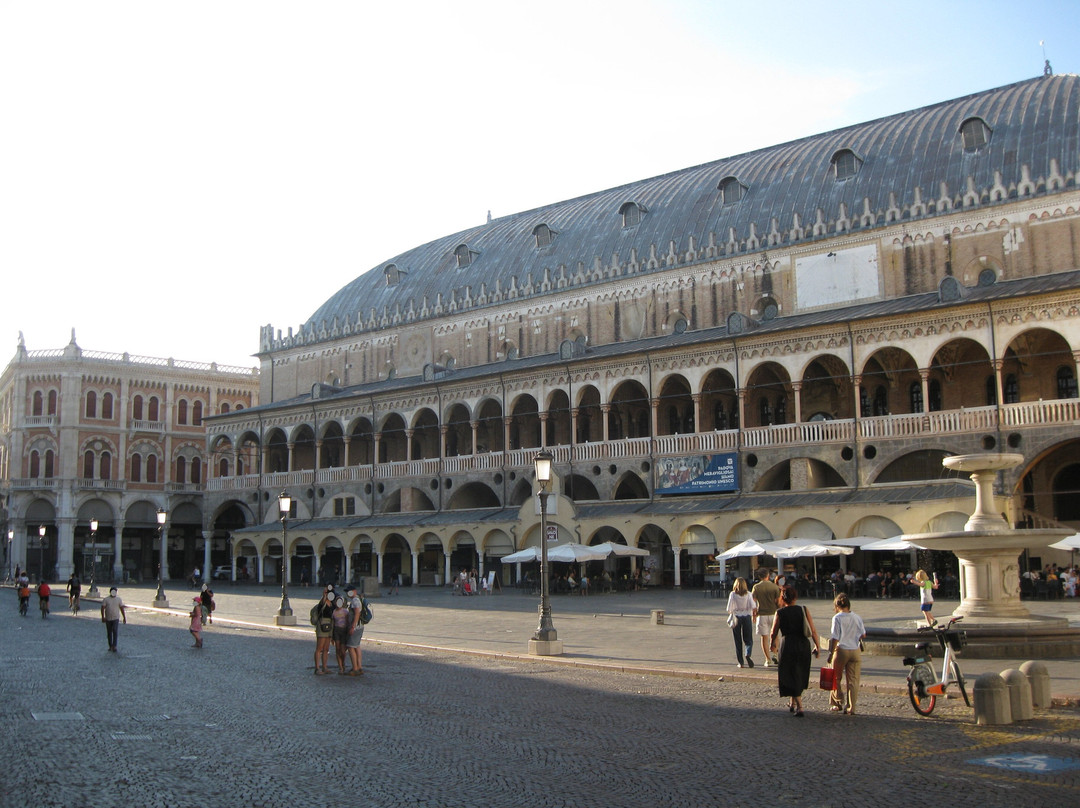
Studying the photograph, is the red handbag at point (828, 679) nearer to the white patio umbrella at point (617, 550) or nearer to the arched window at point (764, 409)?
the white patio umbrella at point (617, 550)

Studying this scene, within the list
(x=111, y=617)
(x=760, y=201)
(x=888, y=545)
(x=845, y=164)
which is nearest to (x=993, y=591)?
(x=888, y=545)

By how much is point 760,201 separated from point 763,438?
13632mm

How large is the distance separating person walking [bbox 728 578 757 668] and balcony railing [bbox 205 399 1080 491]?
74.0 feet

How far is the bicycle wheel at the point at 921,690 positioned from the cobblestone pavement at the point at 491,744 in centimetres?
34

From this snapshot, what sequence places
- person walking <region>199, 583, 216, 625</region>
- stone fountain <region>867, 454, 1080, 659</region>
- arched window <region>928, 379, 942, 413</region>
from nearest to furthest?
stone fountain <region>867, 454, 1080, 659</region> → person walking <region>199, 583, 216, 625</region> → arched window <region>928, 379, 942, 413</region>

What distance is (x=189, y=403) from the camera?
280 ft

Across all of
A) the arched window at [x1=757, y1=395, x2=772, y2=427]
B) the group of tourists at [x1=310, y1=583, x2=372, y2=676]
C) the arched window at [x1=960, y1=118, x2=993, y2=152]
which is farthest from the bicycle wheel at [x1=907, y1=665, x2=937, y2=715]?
the arched window at [x1=960, y1=118, x2=993, y2=152]

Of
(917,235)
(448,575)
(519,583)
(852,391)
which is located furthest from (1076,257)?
(448,575)

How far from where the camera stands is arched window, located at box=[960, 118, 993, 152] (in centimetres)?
4528

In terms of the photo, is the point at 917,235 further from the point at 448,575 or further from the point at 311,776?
the point at 311,776

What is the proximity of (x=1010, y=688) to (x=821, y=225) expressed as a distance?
122 ft

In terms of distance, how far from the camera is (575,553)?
41250mm

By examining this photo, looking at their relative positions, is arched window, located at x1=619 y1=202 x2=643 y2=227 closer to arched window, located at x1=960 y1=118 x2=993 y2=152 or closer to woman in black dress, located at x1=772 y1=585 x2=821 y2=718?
arched window, located at x1=960 y1=118 x2=993 y2=152

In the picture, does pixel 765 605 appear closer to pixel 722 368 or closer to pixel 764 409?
pixel 722 368
